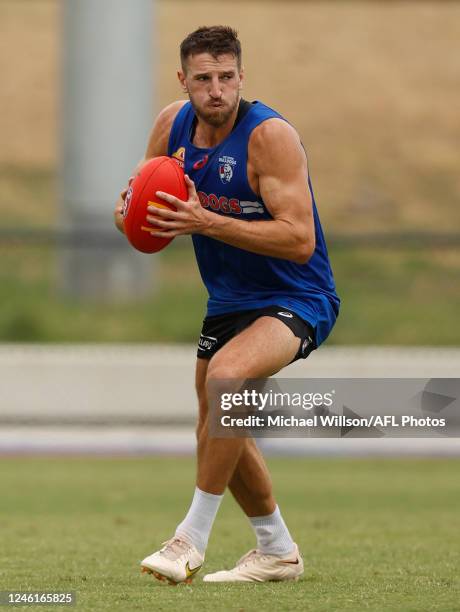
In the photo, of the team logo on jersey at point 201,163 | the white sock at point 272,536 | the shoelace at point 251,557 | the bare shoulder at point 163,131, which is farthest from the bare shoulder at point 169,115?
the shoelace at point 251,557

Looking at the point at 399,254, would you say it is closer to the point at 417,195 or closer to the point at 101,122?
the point at 101,122

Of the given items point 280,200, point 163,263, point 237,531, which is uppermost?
point 280,200

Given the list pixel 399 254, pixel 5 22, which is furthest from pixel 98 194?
pixel 5 22

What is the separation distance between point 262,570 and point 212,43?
2297 millimetres

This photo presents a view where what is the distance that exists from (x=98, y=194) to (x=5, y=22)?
82.3 ft

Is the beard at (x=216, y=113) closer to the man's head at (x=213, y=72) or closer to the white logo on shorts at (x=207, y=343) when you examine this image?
the man's head at (x=213, y=72)

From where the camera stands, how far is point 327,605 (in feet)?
18.9

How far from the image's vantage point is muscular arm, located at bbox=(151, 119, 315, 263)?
19.8ft

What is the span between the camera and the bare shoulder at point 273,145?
6.19 m

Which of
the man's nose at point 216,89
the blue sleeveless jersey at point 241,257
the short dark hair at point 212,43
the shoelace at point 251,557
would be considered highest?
the short dark hair at point 212,43

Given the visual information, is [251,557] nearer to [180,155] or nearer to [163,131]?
[180,155]

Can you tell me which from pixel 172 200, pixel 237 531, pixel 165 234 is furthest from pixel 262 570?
pixel 237 531

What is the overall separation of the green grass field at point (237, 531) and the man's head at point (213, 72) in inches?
78.8

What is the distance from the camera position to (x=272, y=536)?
6.62 metres
